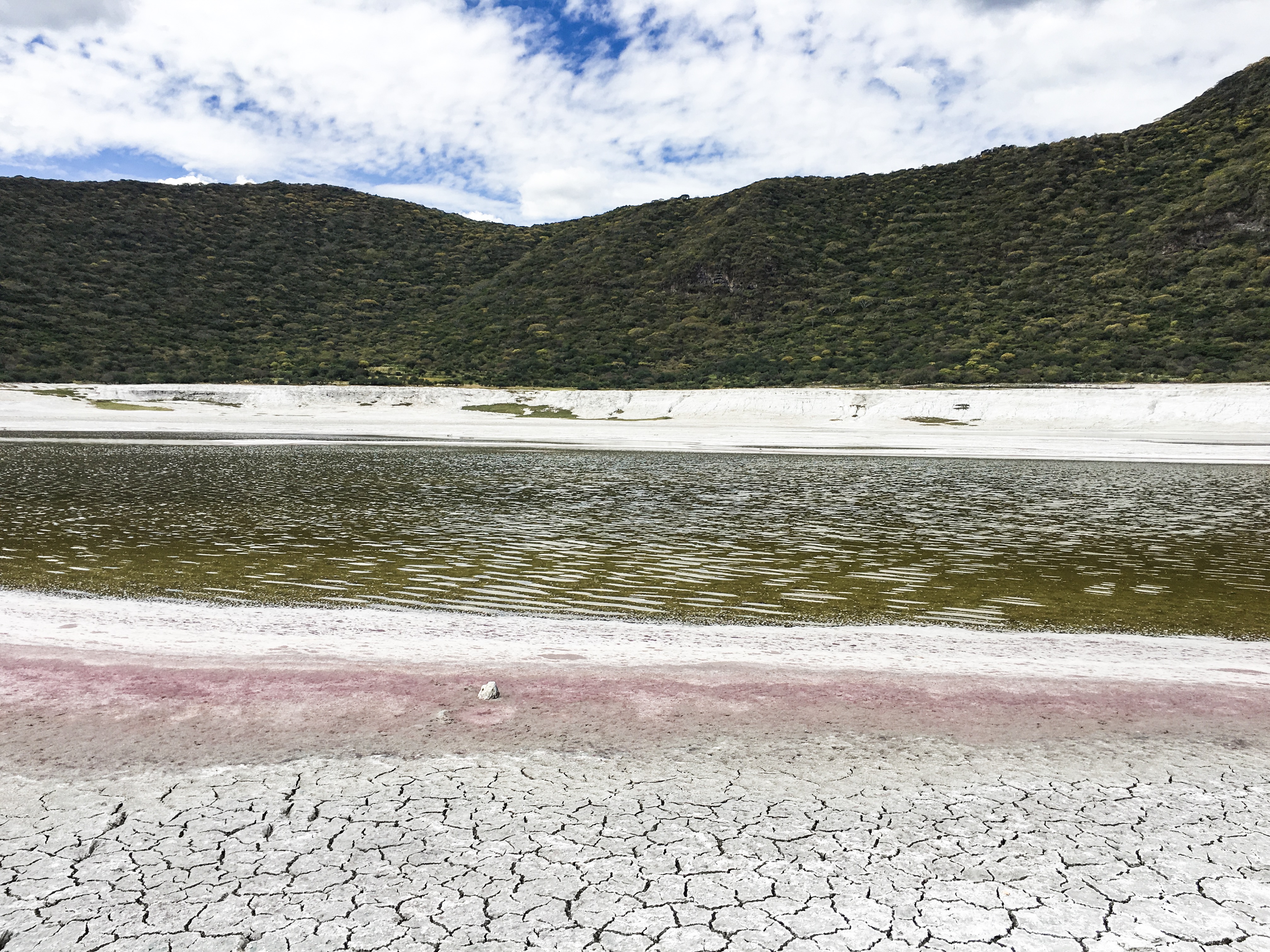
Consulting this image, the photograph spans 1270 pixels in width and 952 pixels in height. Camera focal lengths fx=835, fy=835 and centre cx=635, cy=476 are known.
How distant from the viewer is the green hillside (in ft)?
204

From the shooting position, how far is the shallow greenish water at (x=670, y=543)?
10.2m

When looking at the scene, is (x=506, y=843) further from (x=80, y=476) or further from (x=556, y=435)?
(x=556, y=435)

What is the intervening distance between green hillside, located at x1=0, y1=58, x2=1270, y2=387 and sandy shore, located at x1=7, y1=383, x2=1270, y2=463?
6.24 m

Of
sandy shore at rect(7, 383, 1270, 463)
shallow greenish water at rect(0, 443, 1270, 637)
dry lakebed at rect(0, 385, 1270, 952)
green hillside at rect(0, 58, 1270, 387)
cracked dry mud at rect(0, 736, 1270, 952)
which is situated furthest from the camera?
green hillside at rect(0, 58, 1270, 387)

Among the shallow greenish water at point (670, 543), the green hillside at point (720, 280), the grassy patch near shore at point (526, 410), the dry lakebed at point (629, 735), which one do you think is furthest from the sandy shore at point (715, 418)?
the dry lakebed at point (629, 735)

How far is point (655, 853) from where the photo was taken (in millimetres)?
4102

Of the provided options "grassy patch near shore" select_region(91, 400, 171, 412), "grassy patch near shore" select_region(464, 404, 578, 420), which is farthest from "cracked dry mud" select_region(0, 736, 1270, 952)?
"grassy patch near shore" select_region(91, 400, 171, 412)

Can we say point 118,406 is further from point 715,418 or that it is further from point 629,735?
point 629,735

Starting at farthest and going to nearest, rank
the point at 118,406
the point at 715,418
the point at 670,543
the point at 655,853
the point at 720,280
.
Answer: the point at 720,280 < the point at 118,406 < the point at 715,418 < the point at 670,543 < the point at 655,853

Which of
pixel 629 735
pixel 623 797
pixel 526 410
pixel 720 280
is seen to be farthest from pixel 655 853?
pixel 720 280

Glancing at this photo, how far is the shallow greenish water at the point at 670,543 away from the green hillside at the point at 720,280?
37959 mm

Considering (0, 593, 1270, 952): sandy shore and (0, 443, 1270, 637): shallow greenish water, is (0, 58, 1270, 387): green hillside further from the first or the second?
(0, 593, 1270, 952): sandy shore

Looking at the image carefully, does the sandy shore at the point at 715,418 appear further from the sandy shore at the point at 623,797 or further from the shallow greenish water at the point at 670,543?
the sandy shore at the point at 623,797

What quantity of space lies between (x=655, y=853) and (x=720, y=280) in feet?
274
